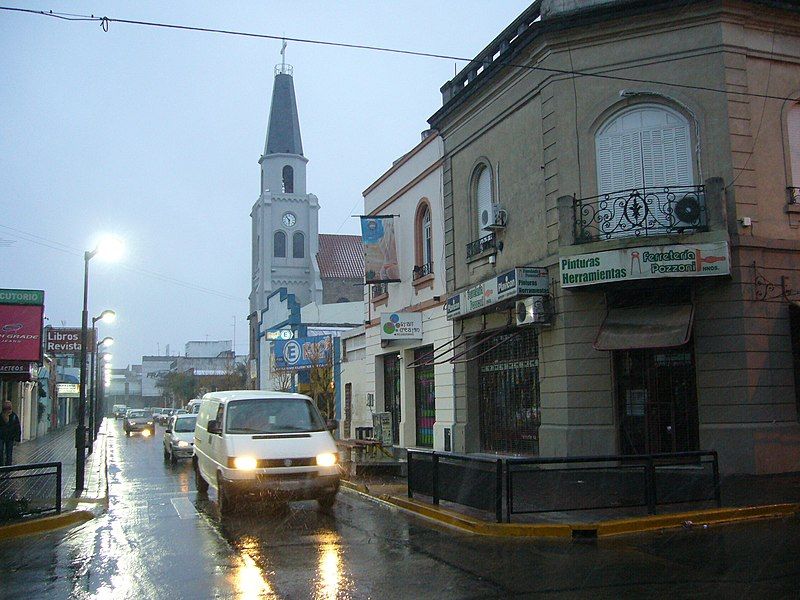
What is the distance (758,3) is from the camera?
51.6 ft

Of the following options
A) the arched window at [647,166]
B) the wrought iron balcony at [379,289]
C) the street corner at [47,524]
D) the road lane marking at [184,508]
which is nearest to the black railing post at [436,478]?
the road lane marking at [184,508]

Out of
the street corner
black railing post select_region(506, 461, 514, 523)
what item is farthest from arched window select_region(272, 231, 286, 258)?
black railing post select_region(506, 461, 514, 523)

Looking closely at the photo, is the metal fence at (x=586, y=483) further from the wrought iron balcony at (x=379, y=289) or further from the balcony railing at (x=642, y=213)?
the wrought iron balcony at (x=379, y=289)

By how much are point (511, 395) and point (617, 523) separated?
8589mm

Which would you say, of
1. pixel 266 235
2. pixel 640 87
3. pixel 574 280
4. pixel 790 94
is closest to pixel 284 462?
pixel 574 280

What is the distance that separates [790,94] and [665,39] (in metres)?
2.73

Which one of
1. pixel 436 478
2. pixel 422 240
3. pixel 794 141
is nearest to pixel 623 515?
pixel 436 478

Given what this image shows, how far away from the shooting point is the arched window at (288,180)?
77188 mm

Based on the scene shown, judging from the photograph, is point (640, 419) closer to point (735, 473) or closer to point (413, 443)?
point (735, 473)

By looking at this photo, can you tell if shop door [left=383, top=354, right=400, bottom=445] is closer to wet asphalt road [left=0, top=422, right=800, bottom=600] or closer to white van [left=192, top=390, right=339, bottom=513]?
white van [left=192, top=390, right=339, bottom=513]

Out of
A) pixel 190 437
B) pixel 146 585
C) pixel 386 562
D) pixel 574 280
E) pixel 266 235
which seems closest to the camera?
pixel 146 585

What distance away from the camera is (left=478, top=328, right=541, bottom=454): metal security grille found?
59.5 feet

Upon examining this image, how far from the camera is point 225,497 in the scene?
41.1 ft

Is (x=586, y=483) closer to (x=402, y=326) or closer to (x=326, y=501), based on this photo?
(x=326, y=501)
